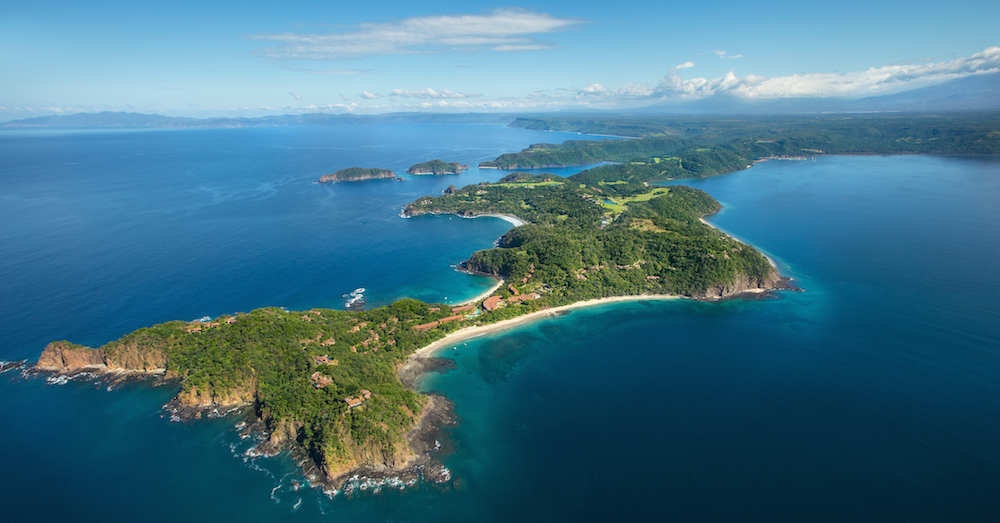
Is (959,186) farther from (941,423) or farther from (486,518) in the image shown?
(486,518)

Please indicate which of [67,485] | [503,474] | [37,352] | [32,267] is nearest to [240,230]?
[32,267]

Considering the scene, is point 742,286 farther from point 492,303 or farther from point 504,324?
point 492,303

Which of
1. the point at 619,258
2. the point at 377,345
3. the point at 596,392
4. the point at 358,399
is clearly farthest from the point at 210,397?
the point at 619,258

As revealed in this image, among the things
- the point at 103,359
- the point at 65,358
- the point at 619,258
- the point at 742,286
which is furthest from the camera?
the point at 619,258

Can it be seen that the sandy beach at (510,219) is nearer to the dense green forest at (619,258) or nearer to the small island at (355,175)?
the dense green forest at (619,258)

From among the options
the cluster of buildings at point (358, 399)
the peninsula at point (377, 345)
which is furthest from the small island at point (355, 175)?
the cluster of buildings at point (358, 399)
